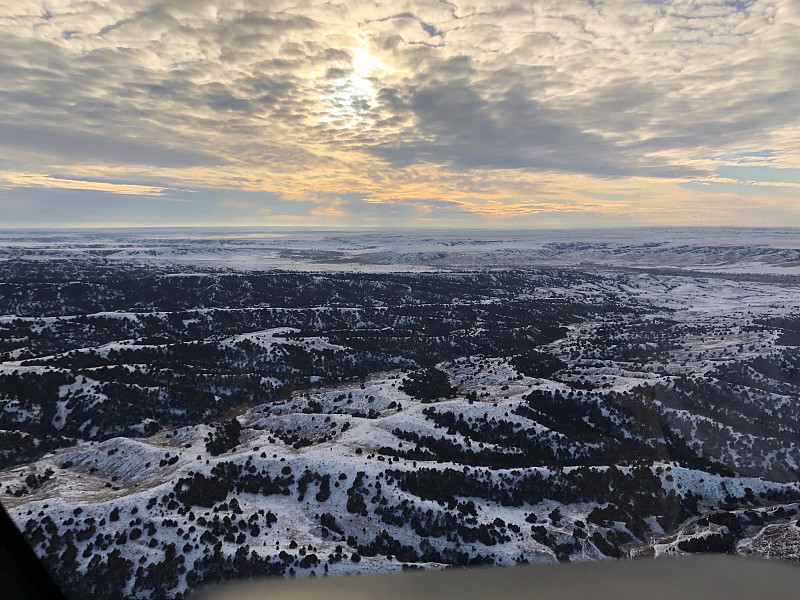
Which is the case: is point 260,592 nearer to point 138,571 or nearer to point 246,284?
point 138,571

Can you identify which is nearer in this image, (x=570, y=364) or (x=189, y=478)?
(x=189, y=478)

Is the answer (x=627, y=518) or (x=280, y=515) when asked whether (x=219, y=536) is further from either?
(x=627, y=518)

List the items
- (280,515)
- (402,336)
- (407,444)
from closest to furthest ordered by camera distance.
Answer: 1. (280,515)
2. (407,444)
3. (402,336)

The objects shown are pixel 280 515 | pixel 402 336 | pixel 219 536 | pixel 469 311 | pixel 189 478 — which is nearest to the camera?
pixel 219 536

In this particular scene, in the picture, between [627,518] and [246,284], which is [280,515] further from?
[246,284]

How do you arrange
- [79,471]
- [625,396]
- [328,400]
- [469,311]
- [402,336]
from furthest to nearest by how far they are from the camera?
[469,311], [402,336], [328,400], [625,396], [79,471]

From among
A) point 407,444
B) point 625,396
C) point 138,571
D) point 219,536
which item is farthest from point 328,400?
point 625,396

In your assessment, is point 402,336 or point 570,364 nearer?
point 570,364

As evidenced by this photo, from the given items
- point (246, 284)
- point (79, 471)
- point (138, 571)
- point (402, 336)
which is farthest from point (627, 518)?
point (246, 284)

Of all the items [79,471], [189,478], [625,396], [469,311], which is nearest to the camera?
[189,478]
